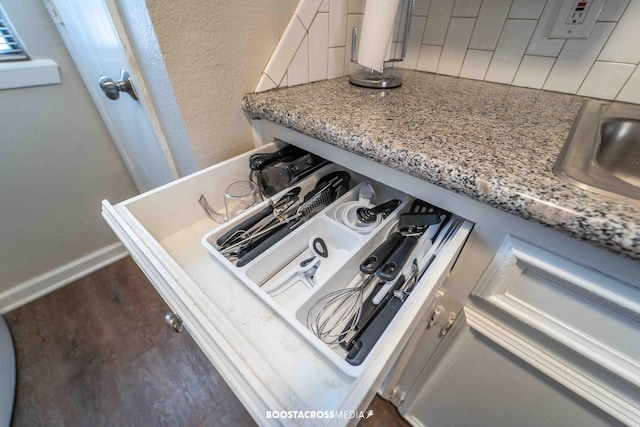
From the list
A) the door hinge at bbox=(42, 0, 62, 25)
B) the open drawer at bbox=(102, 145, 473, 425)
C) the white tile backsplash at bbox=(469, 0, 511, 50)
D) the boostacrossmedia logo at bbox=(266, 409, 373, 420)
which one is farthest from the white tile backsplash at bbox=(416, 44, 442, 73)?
the door hinge at bbox=(42, 0, 62, 25)

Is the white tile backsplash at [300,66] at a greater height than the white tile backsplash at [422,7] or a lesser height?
lesser

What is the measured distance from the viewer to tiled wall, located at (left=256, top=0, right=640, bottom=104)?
619 mm

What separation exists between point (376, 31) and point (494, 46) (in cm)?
42

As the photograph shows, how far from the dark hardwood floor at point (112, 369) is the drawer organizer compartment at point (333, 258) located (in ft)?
2.27

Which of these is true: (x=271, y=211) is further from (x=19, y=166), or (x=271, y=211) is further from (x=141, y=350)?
(x=19, y=166)

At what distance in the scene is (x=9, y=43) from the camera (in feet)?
2.79

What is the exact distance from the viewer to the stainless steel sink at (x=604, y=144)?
37 centimetres

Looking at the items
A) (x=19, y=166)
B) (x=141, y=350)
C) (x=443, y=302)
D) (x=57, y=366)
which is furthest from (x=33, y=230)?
(x=443, y=302)

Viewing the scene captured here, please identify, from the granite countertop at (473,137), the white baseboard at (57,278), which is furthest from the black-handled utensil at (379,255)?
the white baseboard at (57,278)

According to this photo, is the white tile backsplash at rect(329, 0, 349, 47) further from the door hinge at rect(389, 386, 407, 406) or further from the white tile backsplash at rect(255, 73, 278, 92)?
the door hinge at rect(389, 386, 407, 406)

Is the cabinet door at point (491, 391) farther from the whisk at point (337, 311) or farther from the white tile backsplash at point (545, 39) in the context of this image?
the white tile backsplash at point (545, 39)

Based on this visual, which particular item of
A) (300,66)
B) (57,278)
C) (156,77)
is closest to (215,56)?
(156,77)

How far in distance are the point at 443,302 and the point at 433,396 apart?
1.11 feet

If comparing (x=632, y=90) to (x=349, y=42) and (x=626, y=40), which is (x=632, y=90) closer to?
(x=626, y=40)
